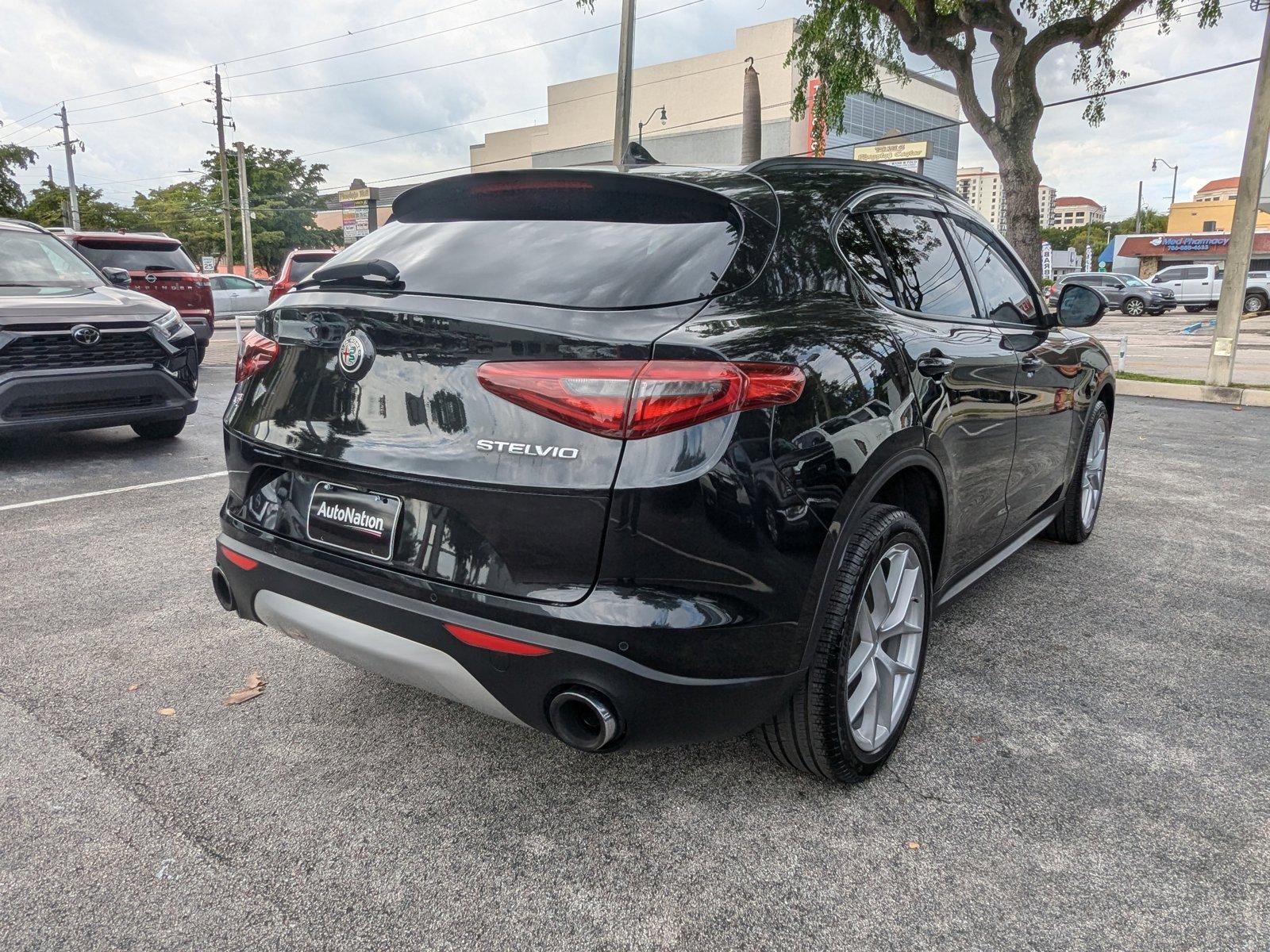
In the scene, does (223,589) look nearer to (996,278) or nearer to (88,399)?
(996,278)

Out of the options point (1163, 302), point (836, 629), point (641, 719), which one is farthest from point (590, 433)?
point (1163, 302)

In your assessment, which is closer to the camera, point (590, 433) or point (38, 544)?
point (590, 433)

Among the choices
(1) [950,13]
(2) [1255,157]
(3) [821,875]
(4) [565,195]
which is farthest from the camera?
(1) [950,13]

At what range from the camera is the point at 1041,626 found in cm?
365

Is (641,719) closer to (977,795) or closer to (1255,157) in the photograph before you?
(977,795)

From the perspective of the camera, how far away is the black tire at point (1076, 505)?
442 cm

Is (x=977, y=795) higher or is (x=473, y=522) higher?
(x=473, y=522)

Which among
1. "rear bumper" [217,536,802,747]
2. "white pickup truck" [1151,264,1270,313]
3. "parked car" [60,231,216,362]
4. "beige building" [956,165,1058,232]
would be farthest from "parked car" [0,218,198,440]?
"beige building" [956,165,1058,232]

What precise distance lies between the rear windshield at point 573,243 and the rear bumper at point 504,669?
746 mm

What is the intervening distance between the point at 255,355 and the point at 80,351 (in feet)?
14.6

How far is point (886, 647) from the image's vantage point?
2.58 meters

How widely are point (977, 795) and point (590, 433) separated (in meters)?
1.45

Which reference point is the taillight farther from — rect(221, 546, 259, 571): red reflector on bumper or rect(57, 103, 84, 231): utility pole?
rect(57, 103, 84, 231): utility pole

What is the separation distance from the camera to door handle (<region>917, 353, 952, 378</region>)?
2.61m
